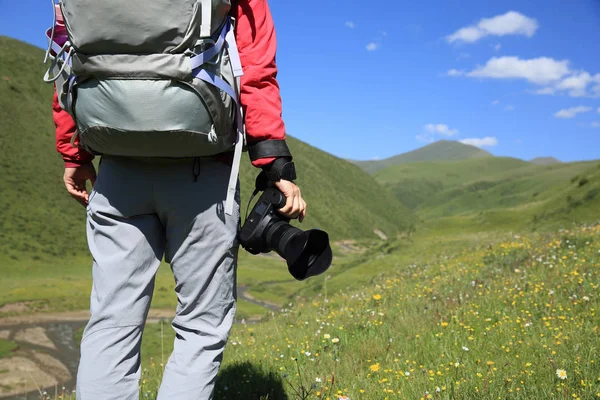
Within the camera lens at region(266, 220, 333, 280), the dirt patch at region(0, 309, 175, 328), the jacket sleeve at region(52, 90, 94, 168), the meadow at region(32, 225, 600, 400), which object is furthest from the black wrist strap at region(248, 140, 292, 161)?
the dirt patch at region(0, 309, 175, 328)

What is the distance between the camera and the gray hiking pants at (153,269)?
8.32ft

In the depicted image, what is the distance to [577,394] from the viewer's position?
9.83 feet

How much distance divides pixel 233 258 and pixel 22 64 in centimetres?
8726

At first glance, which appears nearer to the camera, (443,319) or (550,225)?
(443,319)

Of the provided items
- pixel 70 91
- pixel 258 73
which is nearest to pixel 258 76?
pixel 258 73

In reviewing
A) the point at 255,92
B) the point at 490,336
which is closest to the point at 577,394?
the point at 490,336

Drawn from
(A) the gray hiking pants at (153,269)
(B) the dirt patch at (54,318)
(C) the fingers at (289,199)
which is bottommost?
(B) the dirt patch at (54,318)

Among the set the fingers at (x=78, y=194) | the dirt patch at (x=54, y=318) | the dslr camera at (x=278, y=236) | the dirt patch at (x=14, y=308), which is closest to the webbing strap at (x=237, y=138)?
the dslr camera at (x=278, y=236)

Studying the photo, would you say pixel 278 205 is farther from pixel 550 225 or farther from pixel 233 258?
pixel 550 225

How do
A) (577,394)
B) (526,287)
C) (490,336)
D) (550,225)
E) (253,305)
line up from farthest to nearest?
(253,305), (550,225), (526,287), (490,336), (577,394)

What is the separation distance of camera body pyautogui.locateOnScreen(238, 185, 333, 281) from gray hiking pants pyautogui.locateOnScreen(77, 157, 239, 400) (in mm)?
118

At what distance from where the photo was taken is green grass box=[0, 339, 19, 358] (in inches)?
949

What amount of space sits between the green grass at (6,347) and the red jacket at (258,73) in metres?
26.4

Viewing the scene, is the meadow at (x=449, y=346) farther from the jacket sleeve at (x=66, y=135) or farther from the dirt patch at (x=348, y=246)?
the dirt patch at (x=348, y=246)
